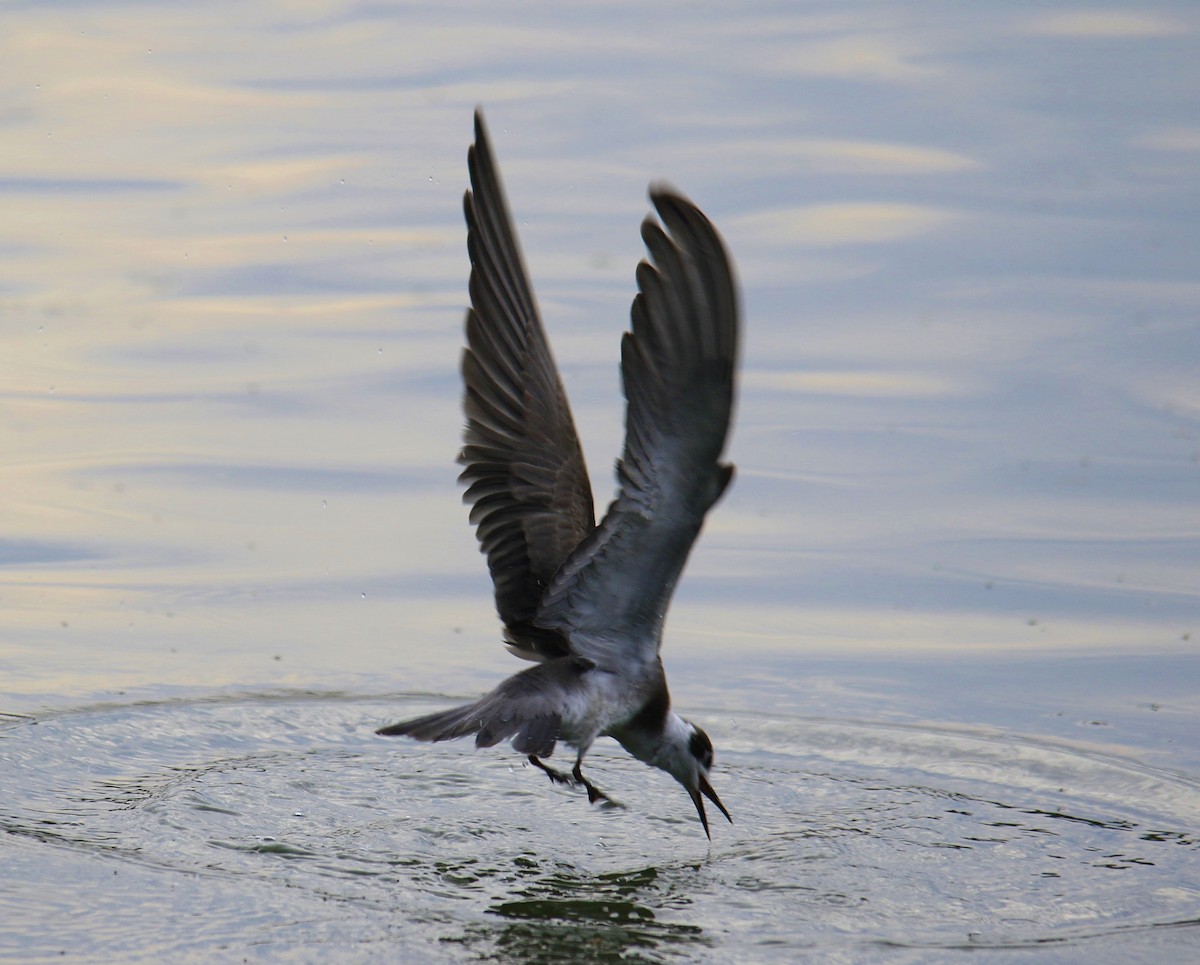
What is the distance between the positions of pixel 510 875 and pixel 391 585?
9.56ft

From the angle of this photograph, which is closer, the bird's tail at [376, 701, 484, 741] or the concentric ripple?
the concentric ripple

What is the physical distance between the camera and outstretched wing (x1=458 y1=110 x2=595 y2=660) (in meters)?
6.77

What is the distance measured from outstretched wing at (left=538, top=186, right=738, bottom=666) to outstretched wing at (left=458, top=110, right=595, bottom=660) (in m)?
0.81

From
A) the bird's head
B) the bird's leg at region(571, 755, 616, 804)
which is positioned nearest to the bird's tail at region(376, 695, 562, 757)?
the bird's leg at region(571, 755, 616, 804)

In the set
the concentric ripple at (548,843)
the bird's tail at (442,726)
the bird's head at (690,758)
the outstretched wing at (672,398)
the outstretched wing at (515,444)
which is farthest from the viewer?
the outstretched wing at (515,444)

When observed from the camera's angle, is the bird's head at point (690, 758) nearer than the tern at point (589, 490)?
No

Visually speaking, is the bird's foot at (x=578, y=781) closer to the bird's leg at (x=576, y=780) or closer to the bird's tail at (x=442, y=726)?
the bird's leg at (x=576, y=780)

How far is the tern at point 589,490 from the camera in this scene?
5.32 m

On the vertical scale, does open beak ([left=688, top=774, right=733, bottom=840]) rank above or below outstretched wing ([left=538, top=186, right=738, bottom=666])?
below

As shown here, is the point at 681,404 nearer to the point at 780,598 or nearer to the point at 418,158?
the point at 780,598

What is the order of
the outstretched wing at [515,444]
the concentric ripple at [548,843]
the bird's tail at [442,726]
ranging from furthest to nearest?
the outstretched wing at [515,444] → the bird's tail at [442,726] → the concentric ripple at [548,843]

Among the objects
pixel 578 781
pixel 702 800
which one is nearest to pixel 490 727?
pixel 578 781

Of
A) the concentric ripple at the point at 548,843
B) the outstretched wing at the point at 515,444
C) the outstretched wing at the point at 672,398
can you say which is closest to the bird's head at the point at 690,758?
the concentric ripple at the point at 548,843

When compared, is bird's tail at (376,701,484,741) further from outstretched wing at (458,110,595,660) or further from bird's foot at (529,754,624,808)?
outstretched wing at (458,110,595,660)
